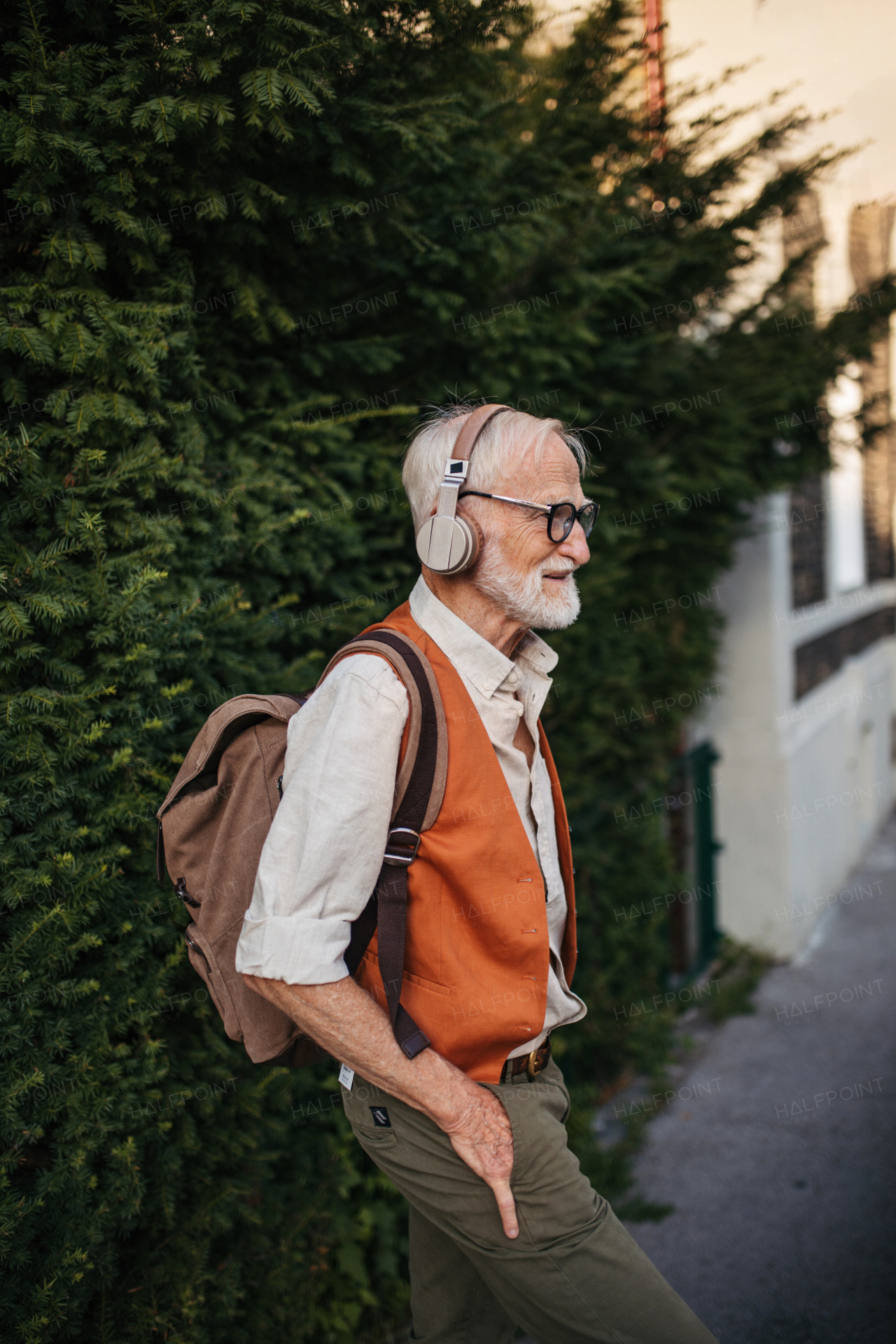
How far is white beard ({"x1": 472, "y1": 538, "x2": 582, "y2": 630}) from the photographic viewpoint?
1.86 metres

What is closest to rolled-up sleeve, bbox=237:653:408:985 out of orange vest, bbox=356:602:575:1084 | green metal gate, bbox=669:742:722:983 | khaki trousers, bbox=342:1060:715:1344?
orange vest, bbox=356:602:575:1084

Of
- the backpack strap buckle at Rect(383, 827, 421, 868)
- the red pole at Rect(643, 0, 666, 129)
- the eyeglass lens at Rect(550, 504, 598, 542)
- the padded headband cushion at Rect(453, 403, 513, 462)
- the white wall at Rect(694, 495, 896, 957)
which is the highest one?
the red pole at Rect(643, 0, 666, 129)

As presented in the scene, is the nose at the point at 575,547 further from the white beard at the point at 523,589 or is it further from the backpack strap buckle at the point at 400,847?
the backpack strap buckle at the point at 400,847

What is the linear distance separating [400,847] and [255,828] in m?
0.30

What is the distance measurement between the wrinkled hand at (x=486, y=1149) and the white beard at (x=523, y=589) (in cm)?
92

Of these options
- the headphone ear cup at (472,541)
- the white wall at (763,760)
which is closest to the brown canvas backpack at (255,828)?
the headphone ear cup at (472,541)

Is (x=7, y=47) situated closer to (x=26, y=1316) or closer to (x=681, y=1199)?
(x=26, y=1316)

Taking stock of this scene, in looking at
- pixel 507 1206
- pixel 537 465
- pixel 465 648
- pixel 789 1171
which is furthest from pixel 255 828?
pixel 789 1171

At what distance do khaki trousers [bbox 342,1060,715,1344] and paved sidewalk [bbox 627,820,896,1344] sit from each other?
5.77 ft

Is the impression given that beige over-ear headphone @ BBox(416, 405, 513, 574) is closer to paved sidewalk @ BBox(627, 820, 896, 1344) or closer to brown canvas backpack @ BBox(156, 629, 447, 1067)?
brown canvas backpack @ BBox(156, 629, 447, 1067)

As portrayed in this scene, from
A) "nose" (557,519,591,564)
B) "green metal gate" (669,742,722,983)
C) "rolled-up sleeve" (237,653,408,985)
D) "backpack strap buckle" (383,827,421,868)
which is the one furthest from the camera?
"green metal gate" (669,742,722,983)

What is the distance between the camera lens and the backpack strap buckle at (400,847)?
163 centimetres

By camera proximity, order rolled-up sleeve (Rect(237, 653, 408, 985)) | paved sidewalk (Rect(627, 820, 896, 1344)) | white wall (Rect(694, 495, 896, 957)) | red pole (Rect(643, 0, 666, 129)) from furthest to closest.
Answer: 1. white wall (Rect(694, 495, 896, 957))
2. red pole (Rect(643, 0, 666, 129))
3. paved sidewalk (Rect(627, 820, 896, 1344))
4. rolled-up sleeve (Rect(237, 653, 408, 985))

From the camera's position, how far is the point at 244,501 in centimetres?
234
